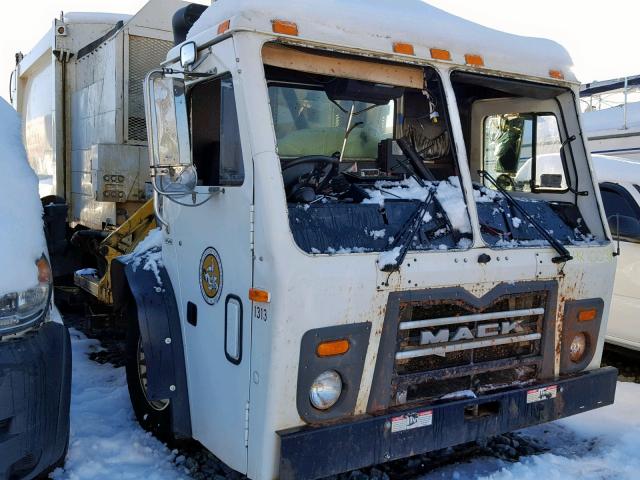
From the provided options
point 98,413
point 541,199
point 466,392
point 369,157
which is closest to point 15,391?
point 98,413

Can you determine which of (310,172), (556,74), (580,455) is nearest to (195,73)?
(310,172)

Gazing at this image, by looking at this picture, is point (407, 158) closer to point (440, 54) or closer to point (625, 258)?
point (440, 54)

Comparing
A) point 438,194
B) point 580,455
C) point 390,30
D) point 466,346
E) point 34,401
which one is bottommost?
point 580,455

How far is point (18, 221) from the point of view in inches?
115

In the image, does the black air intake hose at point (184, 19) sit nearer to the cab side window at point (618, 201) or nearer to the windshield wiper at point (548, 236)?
the windshield wiper at point (548, 236)

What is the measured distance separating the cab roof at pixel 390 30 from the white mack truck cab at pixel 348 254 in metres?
0.01

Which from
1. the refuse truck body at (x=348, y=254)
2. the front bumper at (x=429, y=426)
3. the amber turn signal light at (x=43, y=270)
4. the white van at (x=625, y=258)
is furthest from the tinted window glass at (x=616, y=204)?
the amber turn signal light at (x=43, y=270)

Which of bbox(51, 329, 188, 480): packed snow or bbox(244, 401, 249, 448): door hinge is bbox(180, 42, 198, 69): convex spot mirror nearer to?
bbox(244, 401, 249, 448): door hinge

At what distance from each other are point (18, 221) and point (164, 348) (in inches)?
41.5

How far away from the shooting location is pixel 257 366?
2883mm

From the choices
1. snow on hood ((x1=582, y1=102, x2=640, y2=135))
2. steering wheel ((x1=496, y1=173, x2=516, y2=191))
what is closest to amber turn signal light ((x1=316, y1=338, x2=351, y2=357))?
steering wheel ((x1=496, y1=173, x2=516, y2=191))

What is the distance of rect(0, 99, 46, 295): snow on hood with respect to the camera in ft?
9.11

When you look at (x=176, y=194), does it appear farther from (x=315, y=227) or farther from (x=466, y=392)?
(x=466, y=392)

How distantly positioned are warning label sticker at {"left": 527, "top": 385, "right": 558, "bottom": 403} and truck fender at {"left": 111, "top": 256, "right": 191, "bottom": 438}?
1902mm
